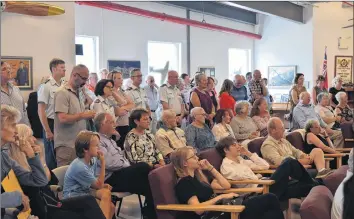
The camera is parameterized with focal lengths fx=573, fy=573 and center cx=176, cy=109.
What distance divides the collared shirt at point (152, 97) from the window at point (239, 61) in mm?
6666

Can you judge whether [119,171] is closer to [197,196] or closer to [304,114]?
[197,196]

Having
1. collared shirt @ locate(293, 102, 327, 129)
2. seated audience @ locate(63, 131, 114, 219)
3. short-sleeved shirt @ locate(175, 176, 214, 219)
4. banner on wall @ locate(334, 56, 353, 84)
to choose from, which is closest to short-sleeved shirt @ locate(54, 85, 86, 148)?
seated audience @ locate(63, 131, 114, 219)

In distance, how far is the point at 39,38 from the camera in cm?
669

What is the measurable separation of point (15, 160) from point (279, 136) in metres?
3.13

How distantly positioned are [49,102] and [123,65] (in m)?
5.14

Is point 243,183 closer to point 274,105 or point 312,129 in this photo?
point 312,129

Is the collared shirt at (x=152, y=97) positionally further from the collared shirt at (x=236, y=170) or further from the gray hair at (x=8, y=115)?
the gray hair at (x=8, y=115)

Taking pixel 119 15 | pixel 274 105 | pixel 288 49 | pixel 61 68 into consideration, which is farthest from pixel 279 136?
pixel 288 49

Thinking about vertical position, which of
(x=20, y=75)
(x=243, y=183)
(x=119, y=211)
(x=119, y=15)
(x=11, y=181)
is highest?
(x=119, y=15)

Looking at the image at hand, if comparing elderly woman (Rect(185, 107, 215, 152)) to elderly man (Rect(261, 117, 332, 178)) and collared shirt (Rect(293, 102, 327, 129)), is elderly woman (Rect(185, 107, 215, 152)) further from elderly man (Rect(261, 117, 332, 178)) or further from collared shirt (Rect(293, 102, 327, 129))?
collared shirt (Rect(293, 102, 327, 129))

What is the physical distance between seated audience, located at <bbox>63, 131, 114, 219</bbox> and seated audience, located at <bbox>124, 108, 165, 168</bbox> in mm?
840

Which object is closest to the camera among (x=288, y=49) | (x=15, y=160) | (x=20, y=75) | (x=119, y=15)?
(x=15, y=160)

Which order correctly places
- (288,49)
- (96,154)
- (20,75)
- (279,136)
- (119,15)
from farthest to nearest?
(288,49), (119,15), (20,75), (279,136), (96,154)

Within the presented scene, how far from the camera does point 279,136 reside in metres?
5.96
